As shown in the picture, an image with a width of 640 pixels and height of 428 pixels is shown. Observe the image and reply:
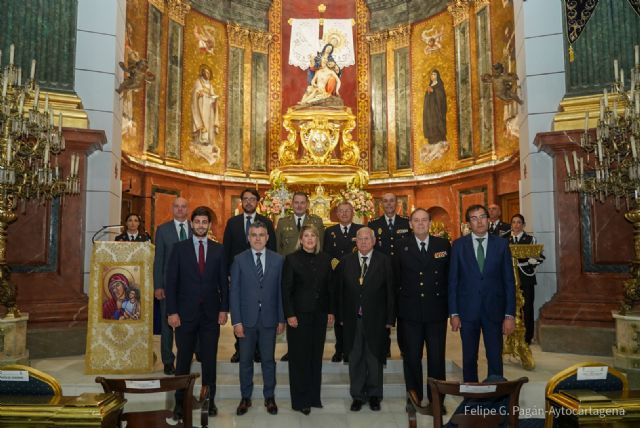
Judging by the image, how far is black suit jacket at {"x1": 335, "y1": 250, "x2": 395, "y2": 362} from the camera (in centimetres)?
430

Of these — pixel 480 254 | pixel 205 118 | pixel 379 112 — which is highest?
pixel 379 112

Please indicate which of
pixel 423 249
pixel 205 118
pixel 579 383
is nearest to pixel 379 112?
pixel 205 118

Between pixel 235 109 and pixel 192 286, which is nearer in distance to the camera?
pixel 192 286

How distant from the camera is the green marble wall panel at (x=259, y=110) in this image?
13992mm

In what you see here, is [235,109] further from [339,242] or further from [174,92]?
[339,242]

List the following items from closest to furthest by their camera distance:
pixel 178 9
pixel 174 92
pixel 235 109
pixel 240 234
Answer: pixel 240 234 < pixel 174 92 < pixel 178 9 < pixel 235 109

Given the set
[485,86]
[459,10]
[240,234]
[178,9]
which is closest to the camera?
[240,234]

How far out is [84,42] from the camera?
6.82 metres

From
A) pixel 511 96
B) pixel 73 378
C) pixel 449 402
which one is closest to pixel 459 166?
pixel 511 96

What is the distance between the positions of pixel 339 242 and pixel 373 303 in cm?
133

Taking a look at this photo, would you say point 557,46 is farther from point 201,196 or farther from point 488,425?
point 201,196

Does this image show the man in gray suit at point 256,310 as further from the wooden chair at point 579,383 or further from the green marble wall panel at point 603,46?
the green marble wall panel at point 603,46

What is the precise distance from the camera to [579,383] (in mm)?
2561

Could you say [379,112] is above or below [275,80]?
below
